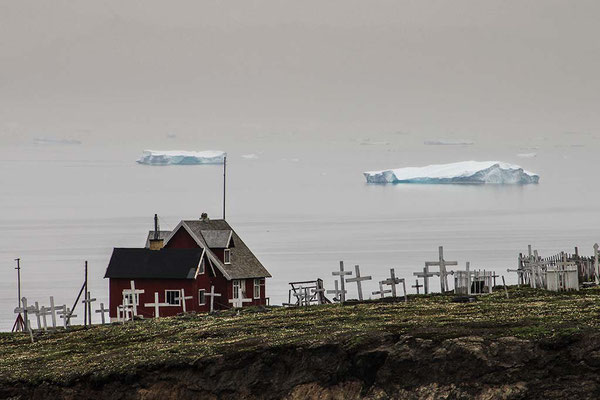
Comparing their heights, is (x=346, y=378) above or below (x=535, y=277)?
below

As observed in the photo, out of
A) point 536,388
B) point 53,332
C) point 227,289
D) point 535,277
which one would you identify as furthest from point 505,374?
point 227,289

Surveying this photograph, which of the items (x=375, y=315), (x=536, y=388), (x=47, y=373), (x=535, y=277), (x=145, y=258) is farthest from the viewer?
(x=145, y=258)

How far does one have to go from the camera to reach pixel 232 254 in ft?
268

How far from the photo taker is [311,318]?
56.7 metres

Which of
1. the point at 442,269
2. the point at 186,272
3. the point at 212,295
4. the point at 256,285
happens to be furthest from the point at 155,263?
the point at 442,269

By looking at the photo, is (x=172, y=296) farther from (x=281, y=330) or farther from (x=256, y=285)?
(x=281, y=330)

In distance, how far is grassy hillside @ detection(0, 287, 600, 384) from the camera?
47438 millimetres

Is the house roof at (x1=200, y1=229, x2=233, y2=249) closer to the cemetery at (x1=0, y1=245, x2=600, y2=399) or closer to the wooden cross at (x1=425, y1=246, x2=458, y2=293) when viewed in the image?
the wooden cross at (x1=425, y1=246, x2=458, y2=293)

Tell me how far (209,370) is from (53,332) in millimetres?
20064

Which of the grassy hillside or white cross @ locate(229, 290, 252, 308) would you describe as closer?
the grassy hillside

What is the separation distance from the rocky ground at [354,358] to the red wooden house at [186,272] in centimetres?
1890

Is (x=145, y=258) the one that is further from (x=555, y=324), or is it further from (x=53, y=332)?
(x=555, y=324)

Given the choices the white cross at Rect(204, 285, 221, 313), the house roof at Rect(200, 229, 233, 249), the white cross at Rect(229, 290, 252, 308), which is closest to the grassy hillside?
the white cross at Rect(229, 290, 252, 308)

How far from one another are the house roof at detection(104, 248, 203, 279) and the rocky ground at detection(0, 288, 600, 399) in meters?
19.0
